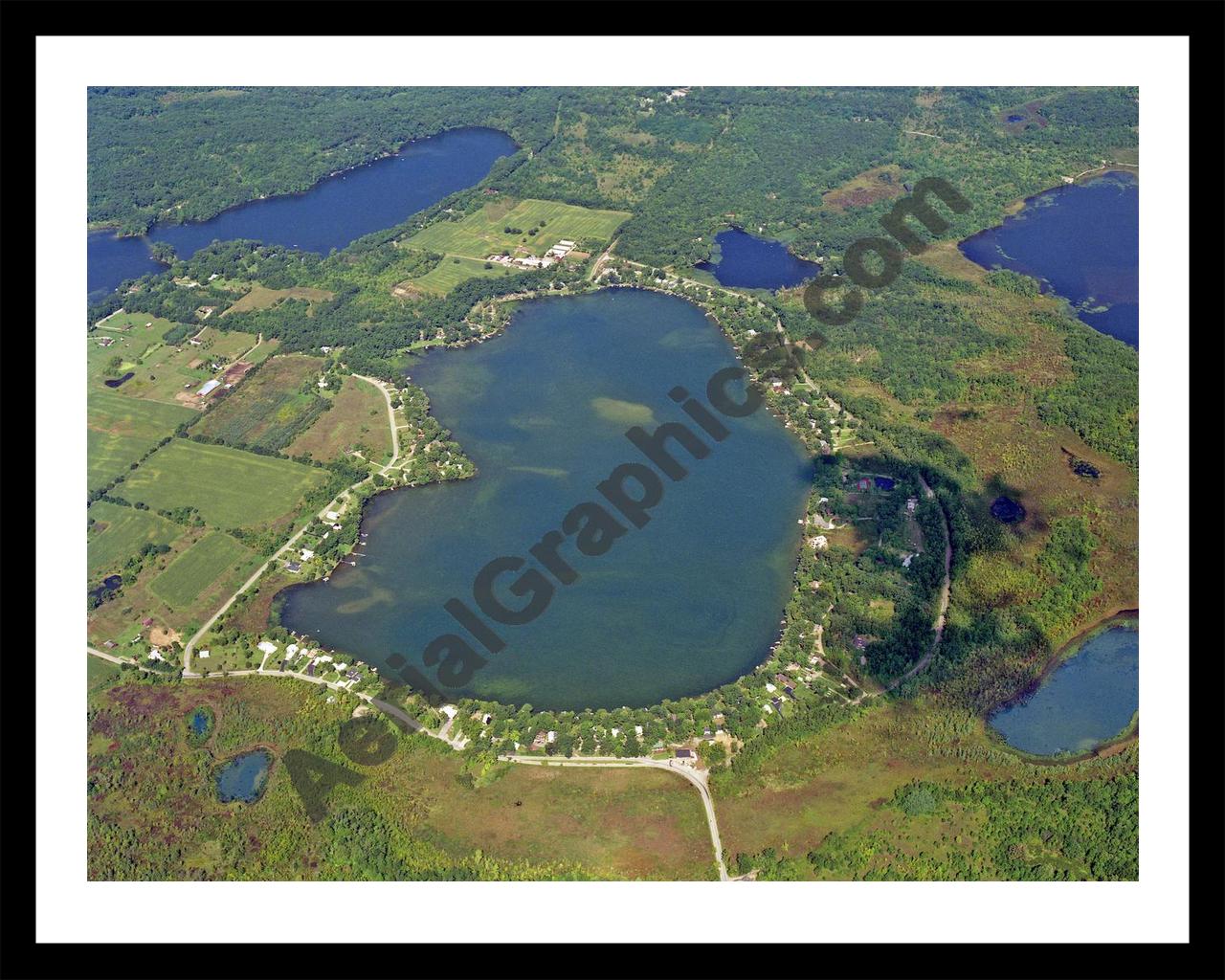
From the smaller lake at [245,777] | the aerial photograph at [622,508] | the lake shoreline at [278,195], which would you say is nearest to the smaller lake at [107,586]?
the aerial photograph at [622,508]

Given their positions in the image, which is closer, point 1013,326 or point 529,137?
point 1013,326

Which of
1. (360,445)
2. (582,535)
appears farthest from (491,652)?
(360,445)

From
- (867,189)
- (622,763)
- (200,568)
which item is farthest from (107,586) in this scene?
(867,189)

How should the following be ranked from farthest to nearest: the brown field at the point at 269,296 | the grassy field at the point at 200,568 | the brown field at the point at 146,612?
the brown field at the point at 269,296, the grassy field at the point at 200,568, the brown field at the point at 146,612

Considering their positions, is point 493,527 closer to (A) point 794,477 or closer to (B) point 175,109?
(A) point 794,477

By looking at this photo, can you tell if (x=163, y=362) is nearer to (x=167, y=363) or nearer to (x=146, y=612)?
(x=167, y=363)

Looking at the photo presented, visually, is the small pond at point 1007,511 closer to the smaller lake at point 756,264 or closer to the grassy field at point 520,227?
the smaller lake at point 756,264
